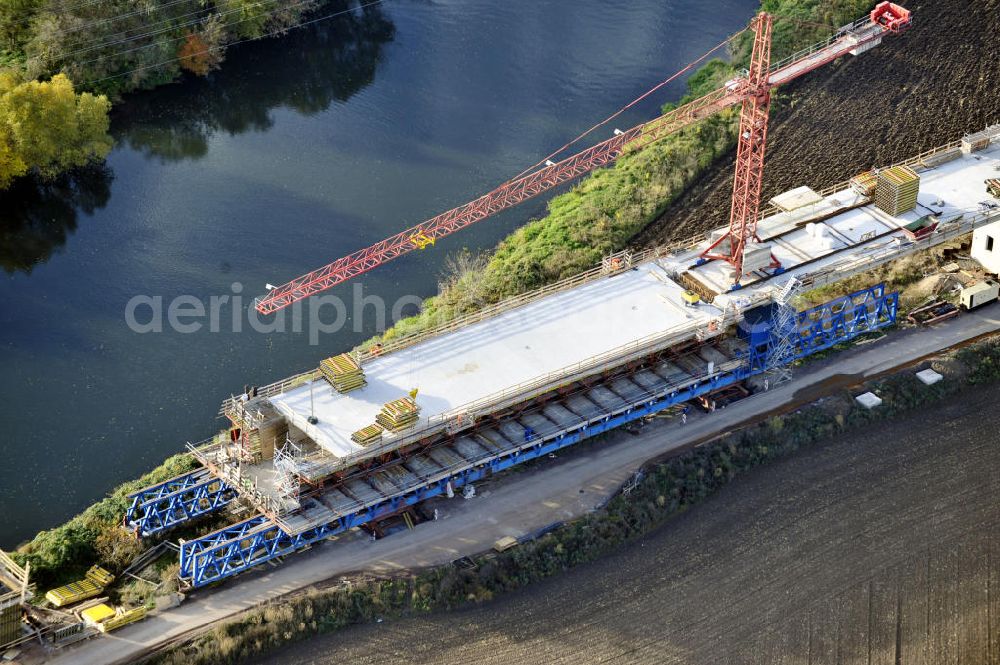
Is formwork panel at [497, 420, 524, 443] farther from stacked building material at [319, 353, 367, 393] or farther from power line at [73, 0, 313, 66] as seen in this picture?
power line at [73, 0, 313, 66]

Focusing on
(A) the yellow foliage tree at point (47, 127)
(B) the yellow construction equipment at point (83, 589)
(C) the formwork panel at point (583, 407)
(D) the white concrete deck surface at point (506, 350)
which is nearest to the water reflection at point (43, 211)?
(A) the yellow foliage tree at point (47, 127)

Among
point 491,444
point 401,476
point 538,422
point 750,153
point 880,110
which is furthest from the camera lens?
point 880,110

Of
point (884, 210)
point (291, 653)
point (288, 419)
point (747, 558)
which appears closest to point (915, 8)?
point (884, 210)

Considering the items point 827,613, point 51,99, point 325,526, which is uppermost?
point 51,99

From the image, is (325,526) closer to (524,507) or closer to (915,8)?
(524,507)

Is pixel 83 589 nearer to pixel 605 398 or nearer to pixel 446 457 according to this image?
pixel 446 457

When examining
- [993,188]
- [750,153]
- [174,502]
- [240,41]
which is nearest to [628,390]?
[750,153]

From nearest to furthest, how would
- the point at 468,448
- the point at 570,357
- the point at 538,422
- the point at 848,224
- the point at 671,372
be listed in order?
the point at 468,448 < the point at 538,422 < the point at 570,357 < the point at 671,372 < the point at 848,224
